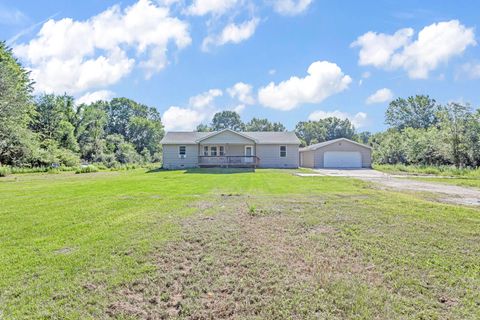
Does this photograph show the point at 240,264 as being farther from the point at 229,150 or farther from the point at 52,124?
the point at 52,124

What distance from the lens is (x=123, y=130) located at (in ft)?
204

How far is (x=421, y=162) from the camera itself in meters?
31.3

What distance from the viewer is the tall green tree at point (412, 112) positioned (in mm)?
64125

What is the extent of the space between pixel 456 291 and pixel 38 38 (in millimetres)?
22218

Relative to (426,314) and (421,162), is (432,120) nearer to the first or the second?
(421,162)

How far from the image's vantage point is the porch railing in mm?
28391

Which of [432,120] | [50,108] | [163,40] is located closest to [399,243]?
[163,40]

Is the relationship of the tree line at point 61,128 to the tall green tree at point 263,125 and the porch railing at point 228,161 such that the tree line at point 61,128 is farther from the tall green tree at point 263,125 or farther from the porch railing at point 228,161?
the tall green tree at point 263,125

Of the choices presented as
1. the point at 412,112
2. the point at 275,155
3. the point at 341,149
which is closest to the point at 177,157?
the point at 275,155

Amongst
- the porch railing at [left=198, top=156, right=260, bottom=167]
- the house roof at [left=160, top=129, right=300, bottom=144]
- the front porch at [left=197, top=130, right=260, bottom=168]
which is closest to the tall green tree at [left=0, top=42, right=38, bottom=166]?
the house roof at [left=160, top=129, right=300, bottom=144]

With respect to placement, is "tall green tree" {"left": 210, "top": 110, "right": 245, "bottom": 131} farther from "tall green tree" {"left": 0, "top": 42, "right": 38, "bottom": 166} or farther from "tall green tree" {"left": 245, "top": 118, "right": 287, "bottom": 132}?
"tall green tree" {"left": 0, "top": 42, "right": 38, "bottom": 166}

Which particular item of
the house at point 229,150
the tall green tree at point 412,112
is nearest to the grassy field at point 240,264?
the house at point 229,150

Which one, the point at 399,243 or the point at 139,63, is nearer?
the point at 399,243

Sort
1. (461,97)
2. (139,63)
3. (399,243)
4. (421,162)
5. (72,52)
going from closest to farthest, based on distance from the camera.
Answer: (399,243) → (72,52) → (139,63) → (461,97) → (421,162)
